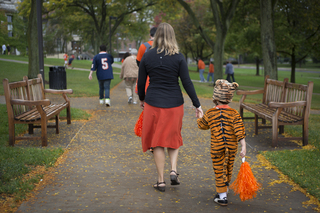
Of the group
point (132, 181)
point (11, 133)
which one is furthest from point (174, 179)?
point (11, 133)

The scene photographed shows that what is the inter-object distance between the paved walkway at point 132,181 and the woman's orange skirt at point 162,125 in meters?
0.58

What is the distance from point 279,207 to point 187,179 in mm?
1252

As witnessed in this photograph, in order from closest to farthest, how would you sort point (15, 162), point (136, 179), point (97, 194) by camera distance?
point (97, 194) → point (136, 179) → point (15, 162)

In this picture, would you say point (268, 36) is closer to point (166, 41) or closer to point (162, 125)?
point (166, 41)

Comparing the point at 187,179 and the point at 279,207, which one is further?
the point at 187,179

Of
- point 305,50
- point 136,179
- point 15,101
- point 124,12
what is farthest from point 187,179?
point 124,12

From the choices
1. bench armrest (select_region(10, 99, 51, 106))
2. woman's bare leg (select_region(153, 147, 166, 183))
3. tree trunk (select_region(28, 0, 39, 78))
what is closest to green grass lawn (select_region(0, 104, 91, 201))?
bench armrest (select_region(10, 99, 51, 106))

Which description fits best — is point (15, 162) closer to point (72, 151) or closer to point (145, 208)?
point (72, 151)

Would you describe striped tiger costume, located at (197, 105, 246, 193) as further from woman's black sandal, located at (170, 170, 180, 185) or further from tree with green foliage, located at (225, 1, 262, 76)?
tree with green foliage, located at (225, 1, 262, 76)

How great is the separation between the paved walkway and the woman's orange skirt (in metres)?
0.58

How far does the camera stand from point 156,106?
402 cm

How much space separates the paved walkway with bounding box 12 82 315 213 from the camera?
3.67m

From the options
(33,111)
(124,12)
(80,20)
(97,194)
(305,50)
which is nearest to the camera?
(97,194)

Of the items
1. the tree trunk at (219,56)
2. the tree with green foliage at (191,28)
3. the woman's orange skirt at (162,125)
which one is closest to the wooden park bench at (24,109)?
the woman's orange skirt at (162,125)
